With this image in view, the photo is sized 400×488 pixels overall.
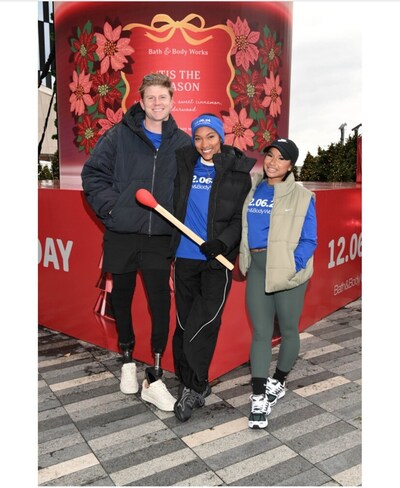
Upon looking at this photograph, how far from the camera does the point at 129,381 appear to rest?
3.51 meters

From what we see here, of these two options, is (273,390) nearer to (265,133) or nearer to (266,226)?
(266,226)

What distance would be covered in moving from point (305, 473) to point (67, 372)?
2.06 meters

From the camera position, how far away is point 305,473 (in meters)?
2.60

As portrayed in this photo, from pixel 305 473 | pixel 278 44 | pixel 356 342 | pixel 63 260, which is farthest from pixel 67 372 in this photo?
pixel 278 44

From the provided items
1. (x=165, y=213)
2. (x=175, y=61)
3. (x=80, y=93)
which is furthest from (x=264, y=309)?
(x=80, y=93)

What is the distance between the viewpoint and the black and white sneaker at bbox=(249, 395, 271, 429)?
3029mm

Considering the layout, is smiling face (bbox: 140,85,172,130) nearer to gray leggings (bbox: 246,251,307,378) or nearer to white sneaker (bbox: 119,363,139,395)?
gray leggings (bbox: 246,251,307,378)

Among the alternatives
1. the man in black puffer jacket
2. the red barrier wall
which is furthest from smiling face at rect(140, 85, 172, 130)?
the red barrier wall

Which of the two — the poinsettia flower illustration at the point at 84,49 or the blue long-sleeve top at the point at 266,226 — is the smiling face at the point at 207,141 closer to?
the blue long-sleeve top at the point at 266,226

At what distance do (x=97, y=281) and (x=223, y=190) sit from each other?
186 centimetres

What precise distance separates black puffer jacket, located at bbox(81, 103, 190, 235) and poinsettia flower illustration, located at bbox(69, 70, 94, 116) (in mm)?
2544

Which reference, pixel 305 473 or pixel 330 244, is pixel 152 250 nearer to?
pixel 305 473

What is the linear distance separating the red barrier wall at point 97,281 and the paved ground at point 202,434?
0.23 meters

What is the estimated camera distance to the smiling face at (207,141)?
2887mm
